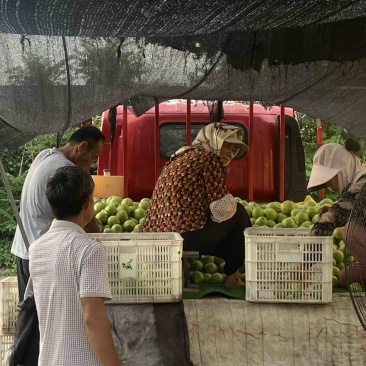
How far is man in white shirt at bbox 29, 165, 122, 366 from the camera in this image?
2678 mm

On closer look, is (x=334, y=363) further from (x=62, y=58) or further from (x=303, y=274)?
(x=62, y=58)

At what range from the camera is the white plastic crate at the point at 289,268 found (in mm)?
3830

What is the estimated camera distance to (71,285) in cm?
272

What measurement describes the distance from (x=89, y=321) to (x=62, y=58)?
183cm

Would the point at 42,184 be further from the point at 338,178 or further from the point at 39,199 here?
the point at 338,178

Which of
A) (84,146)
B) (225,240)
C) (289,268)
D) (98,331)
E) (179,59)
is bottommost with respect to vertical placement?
(98,331)

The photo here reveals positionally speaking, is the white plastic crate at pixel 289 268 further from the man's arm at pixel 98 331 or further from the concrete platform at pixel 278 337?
the man's arm at pixel 98 331

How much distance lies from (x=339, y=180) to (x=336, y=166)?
0.08 meters

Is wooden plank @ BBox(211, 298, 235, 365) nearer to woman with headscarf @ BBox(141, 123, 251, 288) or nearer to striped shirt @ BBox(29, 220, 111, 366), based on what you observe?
woman with headscarf @ BBox(141, 123, 251, 288)

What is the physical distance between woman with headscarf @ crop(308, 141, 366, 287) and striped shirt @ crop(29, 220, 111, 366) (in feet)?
5.19

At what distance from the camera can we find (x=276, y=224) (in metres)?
5.44

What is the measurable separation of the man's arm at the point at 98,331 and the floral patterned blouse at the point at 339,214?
1612 mm

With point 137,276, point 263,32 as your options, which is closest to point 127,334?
point 137,276

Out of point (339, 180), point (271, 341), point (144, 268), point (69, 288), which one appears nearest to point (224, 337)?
point (271, 341)
